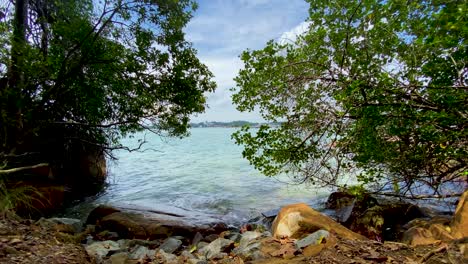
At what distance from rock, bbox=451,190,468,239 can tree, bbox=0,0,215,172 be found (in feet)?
22.5

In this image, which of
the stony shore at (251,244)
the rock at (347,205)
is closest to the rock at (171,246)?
the stony shore at (251,244)

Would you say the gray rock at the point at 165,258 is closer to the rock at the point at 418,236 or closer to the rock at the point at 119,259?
the rock at the point at 119,259

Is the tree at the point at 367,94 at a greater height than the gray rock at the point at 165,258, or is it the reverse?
the tree at the point at 367,94

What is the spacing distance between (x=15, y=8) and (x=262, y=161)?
317 inches

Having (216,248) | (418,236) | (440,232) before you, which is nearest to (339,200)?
(418,236)

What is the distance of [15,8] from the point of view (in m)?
7.52

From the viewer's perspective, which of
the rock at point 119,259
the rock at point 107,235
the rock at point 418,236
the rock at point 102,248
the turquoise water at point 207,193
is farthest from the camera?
the turquoise water at point 207,193

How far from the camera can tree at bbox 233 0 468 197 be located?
400 centimetres

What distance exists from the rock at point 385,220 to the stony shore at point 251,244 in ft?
4.39

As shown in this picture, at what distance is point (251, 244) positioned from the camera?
15.2 ft

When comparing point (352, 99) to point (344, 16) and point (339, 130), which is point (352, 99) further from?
point (344, 16)

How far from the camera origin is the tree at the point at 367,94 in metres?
4.00

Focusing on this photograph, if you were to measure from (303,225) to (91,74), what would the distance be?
23.7 ft

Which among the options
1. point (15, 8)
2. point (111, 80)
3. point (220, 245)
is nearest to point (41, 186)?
point (111, 80)
